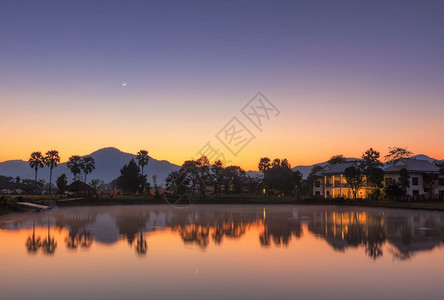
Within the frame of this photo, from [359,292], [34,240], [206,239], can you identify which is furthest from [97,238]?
[359,292]

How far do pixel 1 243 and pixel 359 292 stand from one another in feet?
54.6

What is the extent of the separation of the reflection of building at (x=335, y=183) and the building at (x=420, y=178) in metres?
7.28

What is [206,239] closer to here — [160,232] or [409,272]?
[160,232]

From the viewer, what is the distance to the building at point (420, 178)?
74.2 metres

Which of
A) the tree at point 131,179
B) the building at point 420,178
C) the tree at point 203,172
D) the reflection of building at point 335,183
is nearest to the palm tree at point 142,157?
the tree at point 131,179

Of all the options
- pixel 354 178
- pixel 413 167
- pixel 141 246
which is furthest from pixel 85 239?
pixel 413 167

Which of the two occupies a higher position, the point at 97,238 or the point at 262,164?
the point at 262,164

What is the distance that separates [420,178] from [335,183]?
18.0 meters

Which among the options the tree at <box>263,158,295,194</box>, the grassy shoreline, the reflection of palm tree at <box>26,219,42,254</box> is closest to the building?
the grassy shoreline

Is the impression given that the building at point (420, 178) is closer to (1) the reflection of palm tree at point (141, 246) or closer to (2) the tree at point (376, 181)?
(2) the tree at point (376, 181)

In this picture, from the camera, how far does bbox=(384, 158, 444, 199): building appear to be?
243 ft

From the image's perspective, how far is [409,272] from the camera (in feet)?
39.2

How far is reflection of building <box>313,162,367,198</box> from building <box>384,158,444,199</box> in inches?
287

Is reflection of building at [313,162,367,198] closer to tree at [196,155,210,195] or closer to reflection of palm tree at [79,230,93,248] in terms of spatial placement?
tree at [196,155,210,195]
